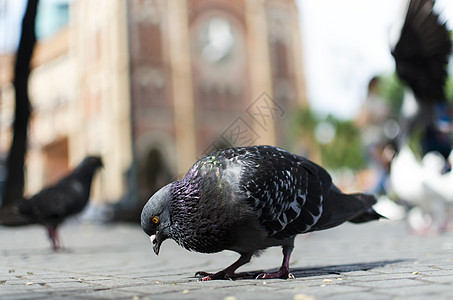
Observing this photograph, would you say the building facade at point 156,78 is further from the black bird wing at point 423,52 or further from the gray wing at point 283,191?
the gray wing at point 283,191

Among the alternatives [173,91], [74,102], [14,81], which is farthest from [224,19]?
[14,81]

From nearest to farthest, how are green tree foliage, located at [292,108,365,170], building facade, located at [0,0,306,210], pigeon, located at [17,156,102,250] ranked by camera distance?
pigeon, located at [17,156,102,250] < building facade, located at [0,0,306,210] < green tree foliage, located at [292,108,365,170]

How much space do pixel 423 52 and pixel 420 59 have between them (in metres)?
0.15

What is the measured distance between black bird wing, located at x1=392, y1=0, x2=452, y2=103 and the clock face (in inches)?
1296

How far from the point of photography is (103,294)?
2.86 metres

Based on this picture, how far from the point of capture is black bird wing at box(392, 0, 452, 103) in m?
6.22

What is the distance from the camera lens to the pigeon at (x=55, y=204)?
6.87m

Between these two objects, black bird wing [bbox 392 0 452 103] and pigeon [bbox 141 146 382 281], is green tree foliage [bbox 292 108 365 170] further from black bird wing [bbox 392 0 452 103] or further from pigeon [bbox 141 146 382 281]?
pigeon [bbox 141 146 382 281]

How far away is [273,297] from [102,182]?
35.4 m

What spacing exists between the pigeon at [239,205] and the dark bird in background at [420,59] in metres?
3.41

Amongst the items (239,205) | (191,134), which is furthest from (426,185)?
(191,134)

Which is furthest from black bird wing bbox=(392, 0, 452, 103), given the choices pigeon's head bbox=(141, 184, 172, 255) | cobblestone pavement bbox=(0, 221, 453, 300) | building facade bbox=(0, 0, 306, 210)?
building facade bbox=(0, 0, 306, 210)

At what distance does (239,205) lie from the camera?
319 cm

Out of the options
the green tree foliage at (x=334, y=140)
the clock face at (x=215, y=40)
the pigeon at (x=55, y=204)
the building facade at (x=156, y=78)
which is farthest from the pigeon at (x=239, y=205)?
the green tree foliage at (x=334, y=140)
